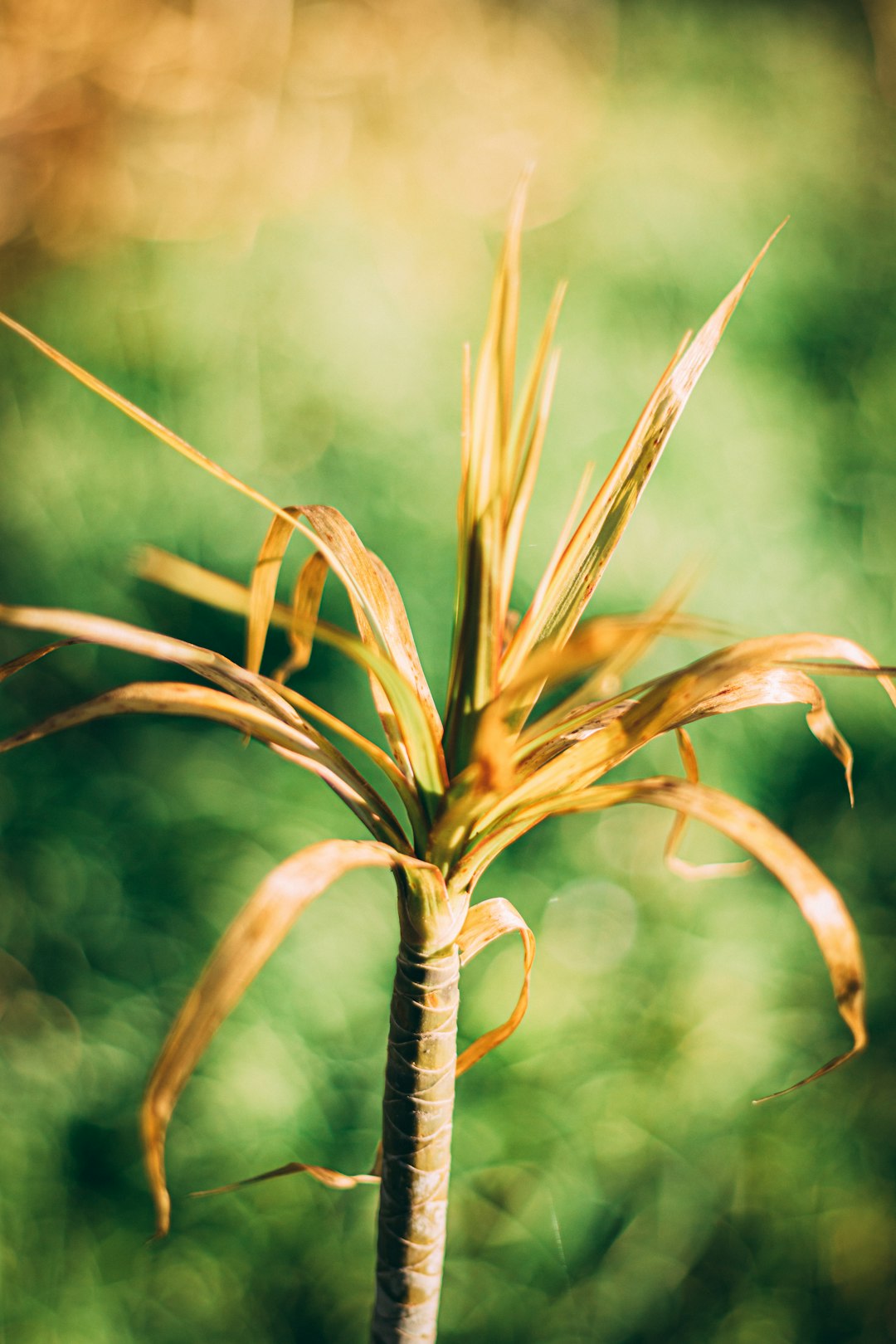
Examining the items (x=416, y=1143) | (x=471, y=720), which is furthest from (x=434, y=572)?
(x=416, y=1143)

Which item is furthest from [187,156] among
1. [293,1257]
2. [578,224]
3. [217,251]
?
[293,1257]

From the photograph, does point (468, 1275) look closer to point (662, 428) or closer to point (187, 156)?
point (662, 428)

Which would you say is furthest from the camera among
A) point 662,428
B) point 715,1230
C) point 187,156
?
point 715,1230

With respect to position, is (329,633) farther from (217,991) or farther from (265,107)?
(265,107)

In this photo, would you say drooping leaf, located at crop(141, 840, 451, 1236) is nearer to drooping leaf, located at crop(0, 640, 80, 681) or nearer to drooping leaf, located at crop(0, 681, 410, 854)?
drooping leaf, located at crop(0, 681, 410, 854)

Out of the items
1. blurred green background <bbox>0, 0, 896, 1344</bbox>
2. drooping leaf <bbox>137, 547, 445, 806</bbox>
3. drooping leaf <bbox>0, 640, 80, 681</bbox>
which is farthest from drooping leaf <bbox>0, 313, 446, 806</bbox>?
blurred green background <bbox>0, 0, 896, 1344</bbox>

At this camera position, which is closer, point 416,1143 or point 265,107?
point 416,1143
